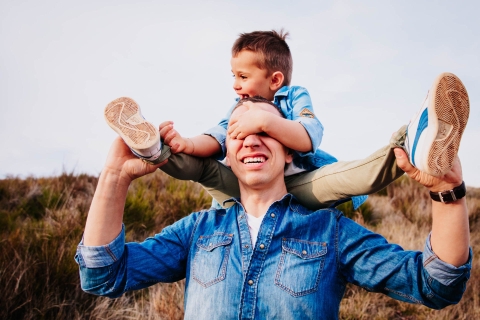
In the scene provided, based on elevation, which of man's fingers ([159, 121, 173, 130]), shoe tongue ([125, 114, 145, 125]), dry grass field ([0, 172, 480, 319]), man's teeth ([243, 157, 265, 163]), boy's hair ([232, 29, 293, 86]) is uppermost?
boy's hair ([232, 29, 293, 86])

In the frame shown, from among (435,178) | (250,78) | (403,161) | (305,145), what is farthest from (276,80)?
(435,178)

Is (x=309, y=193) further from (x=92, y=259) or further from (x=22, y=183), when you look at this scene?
(x=22, y=183)

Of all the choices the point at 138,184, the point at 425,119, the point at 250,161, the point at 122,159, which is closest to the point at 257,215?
the point at 250,161

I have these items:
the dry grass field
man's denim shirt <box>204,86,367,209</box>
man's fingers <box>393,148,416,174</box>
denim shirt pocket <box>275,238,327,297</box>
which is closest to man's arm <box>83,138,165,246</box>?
man's denim shirt <box>204,86,367,209</box>

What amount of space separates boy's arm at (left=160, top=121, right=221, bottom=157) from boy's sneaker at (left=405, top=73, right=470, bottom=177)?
4.31 ft

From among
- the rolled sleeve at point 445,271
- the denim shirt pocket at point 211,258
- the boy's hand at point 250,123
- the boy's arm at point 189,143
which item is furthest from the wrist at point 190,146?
the rolled sleeve at point 445,271

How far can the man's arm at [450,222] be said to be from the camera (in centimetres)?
185

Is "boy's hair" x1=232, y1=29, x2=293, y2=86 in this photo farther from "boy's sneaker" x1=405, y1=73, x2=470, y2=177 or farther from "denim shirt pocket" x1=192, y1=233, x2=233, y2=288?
"boy's sneaker" x1=405, y1=73, x2=470, y2=177

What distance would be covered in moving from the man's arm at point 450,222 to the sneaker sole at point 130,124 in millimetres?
1291

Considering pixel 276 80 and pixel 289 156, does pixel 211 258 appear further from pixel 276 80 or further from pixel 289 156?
pixel 276 80

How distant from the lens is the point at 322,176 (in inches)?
103

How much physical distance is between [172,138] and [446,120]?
1452mm

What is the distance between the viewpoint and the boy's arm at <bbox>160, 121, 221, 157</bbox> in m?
2.38

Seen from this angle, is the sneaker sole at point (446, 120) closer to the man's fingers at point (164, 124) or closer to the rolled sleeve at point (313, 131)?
the rolled sleeve at point (313, 131)
